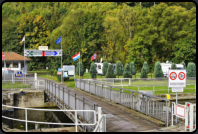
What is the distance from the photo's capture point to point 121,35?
61.2 m

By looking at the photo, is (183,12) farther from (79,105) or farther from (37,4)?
(37,4)

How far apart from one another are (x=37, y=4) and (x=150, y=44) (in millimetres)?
85802

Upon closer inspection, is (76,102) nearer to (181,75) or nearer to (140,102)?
(140,102)

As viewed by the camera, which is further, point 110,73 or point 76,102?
point 110,73

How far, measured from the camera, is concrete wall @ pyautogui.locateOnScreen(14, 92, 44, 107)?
25.8m

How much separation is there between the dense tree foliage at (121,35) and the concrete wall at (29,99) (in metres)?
18.9

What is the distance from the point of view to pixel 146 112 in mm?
13070

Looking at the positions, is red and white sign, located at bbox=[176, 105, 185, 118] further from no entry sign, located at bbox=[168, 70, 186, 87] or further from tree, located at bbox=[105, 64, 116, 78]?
tree, located at bbox=[105, 64, 116, 78]

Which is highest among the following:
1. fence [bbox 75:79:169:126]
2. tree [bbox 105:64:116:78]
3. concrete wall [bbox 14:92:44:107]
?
tree [bbox 105:64:116:78]

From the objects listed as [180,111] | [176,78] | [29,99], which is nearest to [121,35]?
[29,99]

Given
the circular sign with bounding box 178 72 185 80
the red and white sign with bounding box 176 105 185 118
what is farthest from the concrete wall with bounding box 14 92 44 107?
the red and white sign with bounding box 176 105 185 118

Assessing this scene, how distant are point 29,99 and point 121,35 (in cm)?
3883

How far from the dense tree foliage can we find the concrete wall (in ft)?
62.0

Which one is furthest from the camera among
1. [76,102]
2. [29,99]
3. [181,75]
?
[29,99]
